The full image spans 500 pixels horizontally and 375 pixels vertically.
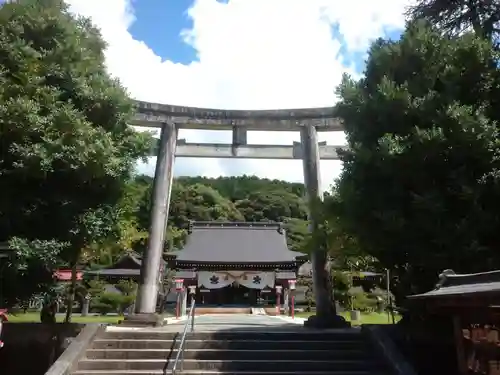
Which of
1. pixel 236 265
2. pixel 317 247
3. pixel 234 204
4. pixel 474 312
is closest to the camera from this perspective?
pixel 474 312

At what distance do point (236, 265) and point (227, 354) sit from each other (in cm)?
2011

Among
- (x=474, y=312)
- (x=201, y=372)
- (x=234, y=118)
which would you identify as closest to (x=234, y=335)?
(x=201, y=372)

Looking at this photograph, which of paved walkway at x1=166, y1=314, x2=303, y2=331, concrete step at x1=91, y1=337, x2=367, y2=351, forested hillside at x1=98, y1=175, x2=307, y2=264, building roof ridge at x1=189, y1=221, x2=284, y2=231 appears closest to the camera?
concrete step at x1=91, y1=337, x2=367, y2=351

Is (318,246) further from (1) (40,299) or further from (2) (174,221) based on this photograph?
(2) (174,221)

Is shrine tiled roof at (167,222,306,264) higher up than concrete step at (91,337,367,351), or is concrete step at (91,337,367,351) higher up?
shrine tiled roof at (167,222,306,264)

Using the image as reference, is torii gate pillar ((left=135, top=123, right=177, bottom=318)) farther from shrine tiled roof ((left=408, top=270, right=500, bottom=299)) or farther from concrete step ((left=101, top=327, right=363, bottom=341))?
shrine tiled roof ((left=408, top=270, right=500, bottom=299))

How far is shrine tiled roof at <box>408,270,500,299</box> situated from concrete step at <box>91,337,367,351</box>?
2.98 m

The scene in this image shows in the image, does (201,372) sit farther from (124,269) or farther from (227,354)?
(124,269)

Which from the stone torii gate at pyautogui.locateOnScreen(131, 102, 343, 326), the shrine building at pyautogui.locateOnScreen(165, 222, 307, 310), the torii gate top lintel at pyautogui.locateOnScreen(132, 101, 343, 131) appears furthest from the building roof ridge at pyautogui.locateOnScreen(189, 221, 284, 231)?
the torii gate top lintel at pyautogui.locateOnScreen(132, 101, 343, 131)

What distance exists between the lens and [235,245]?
3062 centimetres

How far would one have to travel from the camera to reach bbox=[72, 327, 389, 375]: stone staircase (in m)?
7.36

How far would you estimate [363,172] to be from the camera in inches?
309

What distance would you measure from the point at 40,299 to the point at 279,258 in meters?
21.8

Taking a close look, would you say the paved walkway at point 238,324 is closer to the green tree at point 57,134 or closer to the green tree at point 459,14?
the green tree at point 57,134
